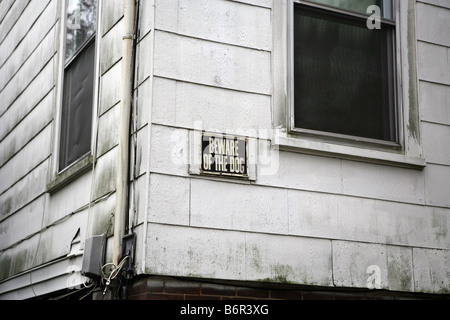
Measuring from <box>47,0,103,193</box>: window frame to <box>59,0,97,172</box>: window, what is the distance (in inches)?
0.8

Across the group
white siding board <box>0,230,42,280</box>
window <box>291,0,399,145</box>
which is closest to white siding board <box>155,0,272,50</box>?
window <box>291,0,399,145</box>

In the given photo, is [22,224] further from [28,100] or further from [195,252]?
[195,252]

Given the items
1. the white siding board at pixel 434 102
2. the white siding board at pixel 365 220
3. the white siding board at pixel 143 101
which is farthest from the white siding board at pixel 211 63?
the white siding board at pixel 434 102

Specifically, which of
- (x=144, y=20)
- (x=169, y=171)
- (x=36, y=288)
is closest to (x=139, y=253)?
(x=169, y=171)

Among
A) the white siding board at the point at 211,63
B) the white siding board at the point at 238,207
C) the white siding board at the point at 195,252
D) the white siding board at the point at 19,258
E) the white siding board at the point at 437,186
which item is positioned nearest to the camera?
the white siding board at the point at 195,252

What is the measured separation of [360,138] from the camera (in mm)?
6031

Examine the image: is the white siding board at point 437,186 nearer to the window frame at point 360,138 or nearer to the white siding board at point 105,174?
the window frame at point 360,138

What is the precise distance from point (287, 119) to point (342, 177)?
613 mm

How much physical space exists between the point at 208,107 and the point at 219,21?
671mm

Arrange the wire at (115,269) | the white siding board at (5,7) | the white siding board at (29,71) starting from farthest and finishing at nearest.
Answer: the white siding board at (5,7), the white siding board at (29,71), the wire at (115,269)

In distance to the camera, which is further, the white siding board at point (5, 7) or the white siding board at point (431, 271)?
the white siding board at point (5, 7)

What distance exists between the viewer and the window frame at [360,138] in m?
5.75

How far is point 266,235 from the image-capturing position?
216 inches

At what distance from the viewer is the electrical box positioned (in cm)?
551
